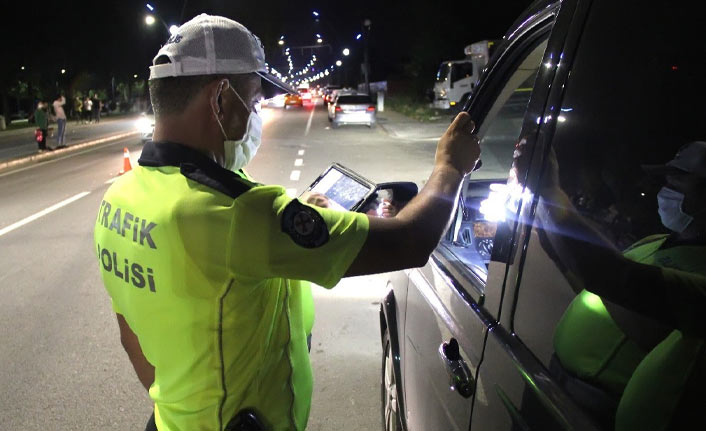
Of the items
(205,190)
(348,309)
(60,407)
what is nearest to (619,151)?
(205,190)

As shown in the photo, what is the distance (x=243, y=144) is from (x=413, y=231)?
0.56 metres

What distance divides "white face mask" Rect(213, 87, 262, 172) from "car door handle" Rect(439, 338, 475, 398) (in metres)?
0.80

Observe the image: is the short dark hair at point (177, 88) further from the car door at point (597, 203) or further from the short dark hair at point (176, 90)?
the car door at point (597, 203)

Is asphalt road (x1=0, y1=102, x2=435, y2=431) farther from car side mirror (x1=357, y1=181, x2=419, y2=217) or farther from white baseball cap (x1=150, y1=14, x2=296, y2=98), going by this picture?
white baseball cap (x1=150, y1=14, x2=296, y2=98)

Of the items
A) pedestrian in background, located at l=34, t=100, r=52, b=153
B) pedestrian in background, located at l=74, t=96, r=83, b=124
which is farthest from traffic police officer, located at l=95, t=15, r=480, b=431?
pedestrian in background, located at l=74, t=96, r=83, b=124

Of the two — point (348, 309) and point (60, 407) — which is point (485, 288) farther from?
point (348, 309)

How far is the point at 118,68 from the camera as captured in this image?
177ft

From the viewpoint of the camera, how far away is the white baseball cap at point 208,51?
137 cm

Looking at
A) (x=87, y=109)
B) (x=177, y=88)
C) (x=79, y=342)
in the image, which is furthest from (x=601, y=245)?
(x=87, y=109)

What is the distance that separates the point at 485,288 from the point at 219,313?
0.75 m

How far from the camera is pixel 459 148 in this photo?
1.51m

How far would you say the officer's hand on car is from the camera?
1.48 m

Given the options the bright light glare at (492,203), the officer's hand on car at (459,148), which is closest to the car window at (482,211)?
the bright light glare at (492,203)

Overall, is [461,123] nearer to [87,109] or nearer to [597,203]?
[597,203]
